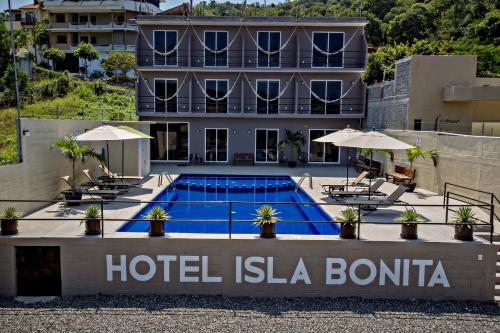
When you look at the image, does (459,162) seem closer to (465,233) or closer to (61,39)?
(465,233)

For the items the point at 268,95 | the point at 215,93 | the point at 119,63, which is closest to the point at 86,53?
the point at 119,63

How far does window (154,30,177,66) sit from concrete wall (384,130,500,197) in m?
14.3

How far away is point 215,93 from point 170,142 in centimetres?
410

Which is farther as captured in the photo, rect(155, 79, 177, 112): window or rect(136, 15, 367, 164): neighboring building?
rect(155, 79, 177, 112): window

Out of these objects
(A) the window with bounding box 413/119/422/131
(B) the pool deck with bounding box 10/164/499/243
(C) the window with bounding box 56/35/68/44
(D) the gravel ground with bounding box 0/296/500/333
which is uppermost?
(C) the window with bounding box 56/35/68/44

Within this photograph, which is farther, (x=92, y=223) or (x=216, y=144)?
(x=216, y=144)

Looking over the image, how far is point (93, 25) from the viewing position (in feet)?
167

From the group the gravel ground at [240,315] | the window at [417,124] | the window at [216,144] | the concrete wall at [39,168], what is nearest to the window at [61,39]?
the window at [216,144]

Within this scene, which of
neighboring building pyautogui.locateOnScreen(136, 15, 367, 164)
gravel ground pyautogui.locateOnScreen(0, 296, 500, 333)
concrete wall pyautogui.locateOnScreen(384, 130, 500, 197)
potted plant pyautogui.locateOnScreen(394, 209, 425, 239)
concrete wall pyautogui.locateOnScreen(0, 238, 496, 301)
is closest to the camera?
gravel ground pyautogui.locateOnScreen(0, 296, 500, 333)

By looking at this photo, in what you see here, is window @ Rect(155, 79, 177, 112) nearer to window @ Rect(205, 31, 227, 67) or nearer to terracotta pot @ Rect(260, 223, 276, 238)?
window @ Rect(205, 31, 227, 67)

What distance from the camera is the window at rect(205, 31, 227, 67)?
80.9ft

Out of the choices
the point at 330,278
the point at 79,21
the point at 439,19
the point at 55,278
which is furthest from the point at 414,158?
the point at 79,21

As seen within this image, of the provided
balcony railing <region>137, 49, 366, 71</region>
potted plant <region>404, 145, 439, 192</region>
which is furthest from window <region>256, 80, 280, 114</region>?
potted plant <region>404, 145, 439, 192</region>

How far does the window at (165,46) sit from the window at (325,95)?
8701 mm
